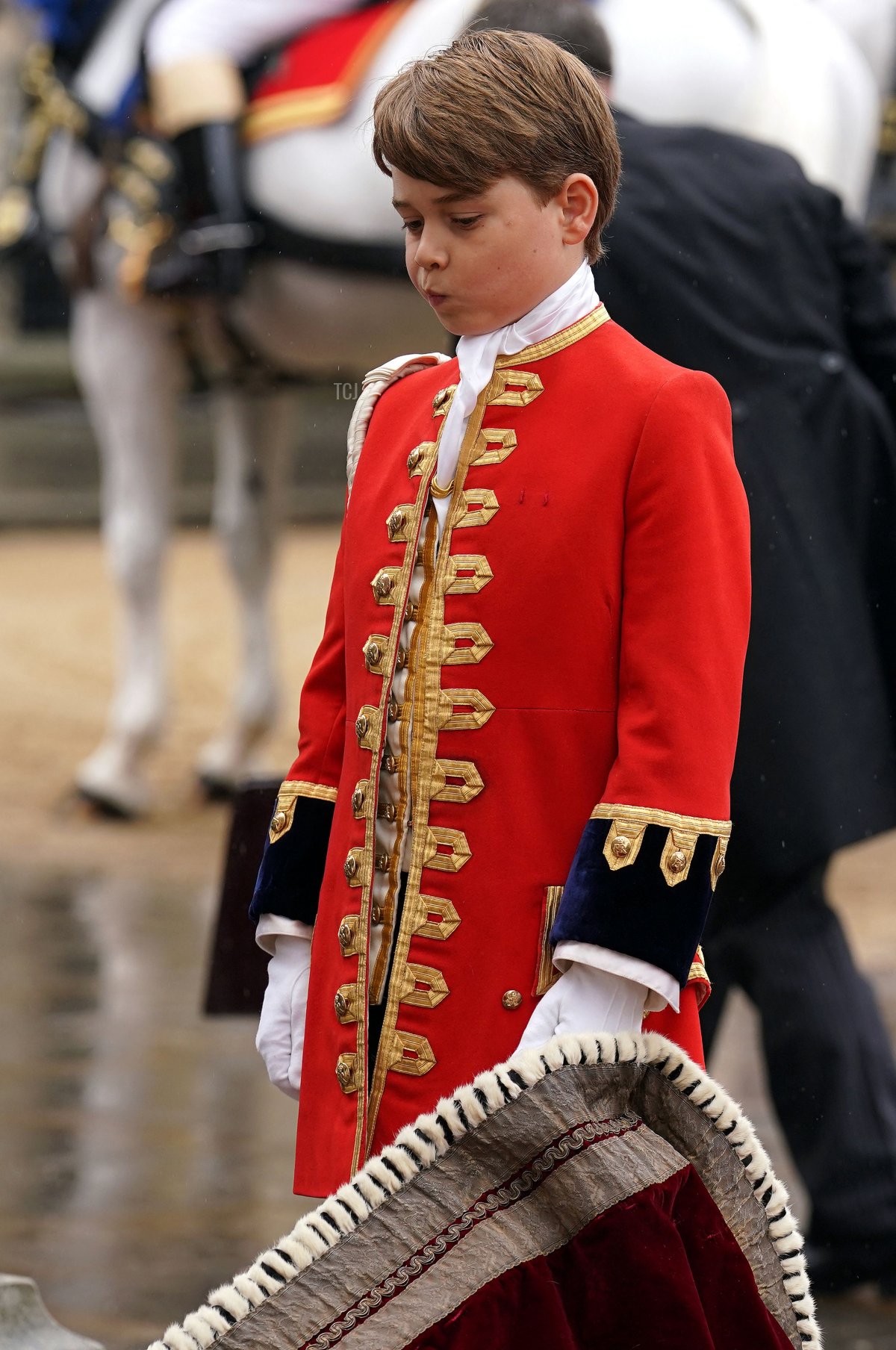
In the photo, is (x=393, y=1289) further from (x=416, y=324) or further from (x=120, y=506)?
(x=120, y=506)

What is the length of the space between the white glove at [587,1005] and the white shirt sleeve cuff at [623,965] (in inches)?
0.4

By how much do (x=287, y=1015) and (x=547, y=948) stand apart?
295 millimetres

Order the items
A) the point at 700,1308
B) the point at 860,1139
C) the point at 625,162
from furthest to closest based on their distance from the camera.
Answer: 1. the point at 860,1139
2. the point at 625,162
3. the point at 700,1308

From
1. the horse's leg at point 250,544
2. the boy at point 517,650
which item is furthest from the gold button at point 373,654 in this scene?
the horse's leg at point 250,544

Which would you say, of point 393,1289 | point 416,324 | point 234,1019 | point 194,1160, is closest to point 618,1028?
point 393,1289

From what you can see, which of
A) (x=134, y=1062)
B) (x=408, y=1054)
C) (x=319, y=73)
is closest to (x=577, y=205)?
(x=408, y=1054)

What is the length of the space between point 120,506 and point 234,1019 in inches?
97.0

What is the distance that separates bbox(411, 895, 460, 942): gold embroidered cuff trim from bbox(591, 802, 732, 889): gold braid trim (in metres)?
0.16

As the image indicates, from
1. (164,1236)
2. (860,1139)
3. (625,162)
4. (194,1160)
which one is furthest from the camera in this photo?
(194,1160)

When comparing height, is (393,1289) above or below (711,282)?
below

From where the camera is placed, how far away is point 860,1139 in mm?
3107

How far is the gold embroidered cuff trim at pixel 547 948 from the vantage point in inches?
72.9

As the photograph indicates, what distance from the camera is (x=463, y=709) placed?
1884 millimetres

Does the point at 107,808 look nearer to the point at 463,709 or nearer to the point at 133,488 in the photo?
the point at 133,488
